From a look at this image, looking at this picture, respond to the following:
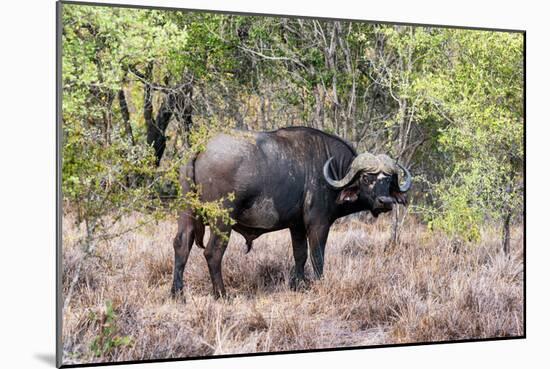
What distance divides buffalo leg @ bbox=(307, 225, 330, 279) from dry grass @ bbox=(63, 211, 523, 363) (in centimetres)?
8

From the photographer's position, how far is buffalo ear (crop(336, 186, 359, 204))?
804 centimetres

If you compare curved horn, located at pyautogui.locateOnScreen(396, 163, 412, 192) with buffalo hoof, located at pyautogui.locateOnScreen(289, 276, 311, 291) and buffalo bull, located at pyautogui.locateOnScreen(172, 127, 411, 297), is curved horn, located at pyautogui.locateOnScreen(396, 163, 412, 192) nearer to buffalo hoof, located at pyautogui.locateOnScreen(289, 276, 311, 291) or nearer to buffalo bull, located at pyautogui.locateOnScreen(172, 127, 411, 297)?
buffalo bull, located at pyautogui.locateOnScreen(172, 127, 411, 297)

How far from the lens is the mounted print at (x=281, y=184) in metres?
7.15

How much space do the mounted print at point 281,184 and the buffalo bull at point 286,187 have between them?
0.04 ft

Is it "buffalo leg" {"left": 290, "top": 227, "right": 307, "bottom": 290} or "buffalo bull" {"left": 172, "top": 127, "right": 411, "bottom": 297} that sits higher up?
"buffalo bull" {"left": 172, "top": 127, "right": 411, "bottom": 297}

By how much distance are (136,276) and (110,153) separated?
0.97 meters

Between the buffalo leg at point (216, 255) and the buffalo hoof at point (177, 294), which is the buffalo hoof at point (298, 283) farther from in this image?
the buffalo hoof at point (177, 294)

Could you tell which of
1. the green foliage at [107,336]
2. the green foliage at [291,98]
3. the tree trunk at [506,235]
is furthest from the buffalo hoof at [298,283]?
the tree trunk at [506,235]

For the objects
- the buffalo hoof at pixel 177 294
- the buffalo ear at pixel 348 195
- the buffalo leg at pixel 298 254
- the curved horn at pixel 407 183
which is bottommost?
the buffalo hoof at pixel 177 294

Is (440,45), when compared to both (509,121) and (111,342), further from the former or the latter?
(111,342)

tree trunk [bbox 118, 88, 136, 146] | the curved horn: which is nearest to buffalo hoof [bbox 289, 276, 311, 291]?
the curved horn

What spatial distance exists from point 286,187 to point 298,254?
555 mm

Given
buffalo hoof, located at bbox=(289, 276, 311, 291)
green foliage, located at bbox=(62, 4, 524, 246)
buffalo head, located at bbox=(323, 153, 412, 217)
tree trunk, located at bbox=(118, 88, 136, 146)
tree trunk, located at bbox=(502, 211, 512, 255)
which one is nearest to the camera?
green foliage, located at bbox=(62, 4, 524, 246)

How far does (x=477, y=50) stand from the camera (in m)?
8.48
